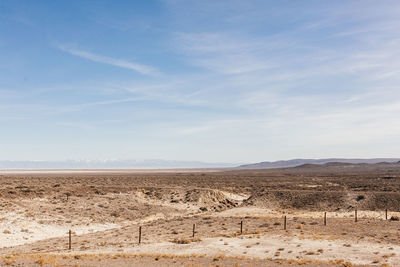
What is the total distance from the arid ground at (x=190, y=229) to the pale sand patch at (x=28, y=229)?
93mm

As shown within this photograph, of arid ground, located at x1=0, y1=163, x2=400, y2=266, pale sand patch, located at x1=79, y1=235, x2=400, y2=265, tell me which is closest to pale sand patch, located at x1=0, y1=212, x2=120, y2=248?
arid ground, located at x1=0, y1=163, x2=400, y2=266

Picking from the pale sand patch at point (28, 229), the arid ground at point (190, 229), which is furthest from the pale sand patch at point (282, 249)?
the pale sand patch at point (28, 229)

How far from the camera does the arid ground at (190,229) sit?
2455cm

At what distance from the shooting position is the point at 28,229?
38.0 m

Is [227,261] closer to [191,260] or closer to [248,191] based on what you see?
[191,260]

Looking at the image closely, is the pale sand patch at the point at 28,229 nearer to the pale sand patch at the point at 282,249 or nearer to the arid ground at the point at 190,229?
the arid ground at the point at 190,229

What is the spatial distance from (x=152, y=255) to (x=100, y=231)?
15.7 metres

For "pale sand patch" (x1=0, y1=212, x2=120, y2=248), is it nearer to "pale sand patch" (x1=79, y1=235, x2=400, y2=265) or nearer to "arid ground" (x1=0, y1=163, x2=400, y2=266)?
"arid ground" (x1=0, y1=163, x2=400, y2=266)

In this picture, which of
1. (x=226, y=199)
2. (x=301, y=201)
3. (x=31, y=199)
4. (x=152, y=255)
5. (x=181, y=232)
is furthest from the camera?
(x=226, y=199)

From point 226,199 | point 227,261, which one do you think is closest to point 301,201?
point 226,199

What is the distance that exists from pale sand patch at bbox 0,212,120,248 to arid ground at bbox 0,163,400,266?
0.31 ft

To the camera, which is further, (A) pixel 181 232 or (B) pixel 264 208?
(B) pixel 264 208

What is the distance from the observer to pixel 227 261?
23.8 m

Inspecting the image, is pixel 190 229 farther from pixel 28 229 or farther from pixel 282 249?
pixel 28 229
